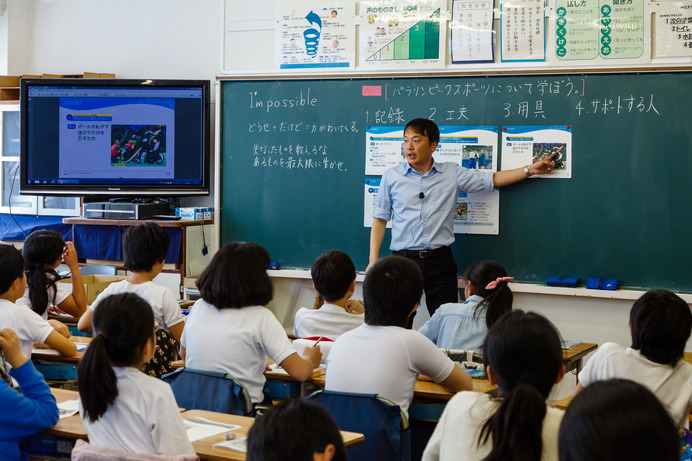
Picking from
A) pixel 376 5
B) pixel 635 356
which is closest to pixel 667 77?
pixel 376 5

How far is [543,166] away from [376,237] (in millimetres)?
1134

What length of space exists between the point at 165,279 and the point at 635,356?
380 centimetres

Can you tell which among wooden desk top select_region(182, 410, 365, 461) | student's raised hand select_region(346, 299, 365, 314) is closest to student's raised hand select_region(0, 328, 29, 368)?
wooden desk top select_region(182, 410, 365, 461)

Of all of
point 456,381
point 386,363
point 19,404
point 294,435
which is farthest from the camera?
point 456,381

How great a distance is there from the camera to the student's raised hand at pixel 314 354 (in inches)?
113

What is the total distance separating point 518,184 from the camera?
4.75m

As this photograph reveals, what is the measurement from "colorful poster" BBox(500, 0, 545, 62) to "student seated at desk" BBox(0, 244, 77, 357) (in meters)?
3.14

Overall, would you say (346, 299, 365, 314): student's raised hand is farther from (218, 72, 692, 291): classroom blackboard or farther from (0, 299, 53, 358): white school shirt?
(218, 72, 692, 291): classroom blackboard

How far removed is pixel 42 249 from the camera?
12.3 feet

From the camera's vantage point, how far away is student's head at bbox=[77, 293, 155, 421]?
1952 mm

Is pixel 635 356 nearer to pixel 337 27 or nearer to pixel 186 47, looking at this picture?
pixel 337 27

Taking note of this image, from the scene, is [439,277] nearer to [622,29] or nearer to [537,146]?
[537,146]

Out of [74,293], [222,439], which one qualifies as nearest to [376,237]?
[74,293]

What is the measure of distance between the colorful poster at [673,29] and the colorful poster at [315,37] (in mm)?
1892
